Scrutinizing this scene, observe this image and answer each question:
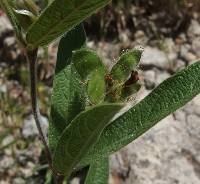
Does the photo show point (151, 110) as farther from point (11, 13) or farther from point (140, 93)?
point (140, 93)

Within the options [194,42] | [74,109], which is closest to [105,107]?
[74,109]

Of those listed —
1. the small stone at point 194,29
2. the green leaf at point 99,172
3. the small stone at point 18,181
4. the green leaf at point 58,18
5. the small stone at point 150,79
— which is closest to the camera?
the green leaf at point 58,18

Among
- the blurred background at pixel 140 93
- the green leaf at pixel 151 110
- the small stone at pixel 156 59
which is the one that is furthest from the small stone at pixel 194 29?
the green leaf at pixel 151 110

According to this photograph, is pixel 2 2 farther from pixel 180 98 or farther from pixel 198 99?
pixel 198 99

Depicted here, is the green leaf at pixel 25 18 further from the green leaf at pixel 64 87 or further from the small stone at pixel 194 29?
the small stone at pixel 194 29

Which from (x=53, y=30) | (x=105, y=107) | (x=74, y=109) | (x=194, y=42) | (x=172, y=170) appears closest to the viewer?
Result: (x=105, y=107)

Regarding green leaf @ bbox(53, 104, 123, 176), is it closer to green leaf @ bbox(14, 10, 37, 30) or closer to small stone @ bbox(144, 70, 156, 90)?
green leaf @ bbox(14, 10, 37, 30)

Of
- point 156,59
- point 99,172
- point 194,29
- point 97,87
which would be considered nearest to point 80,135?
point 97,87
